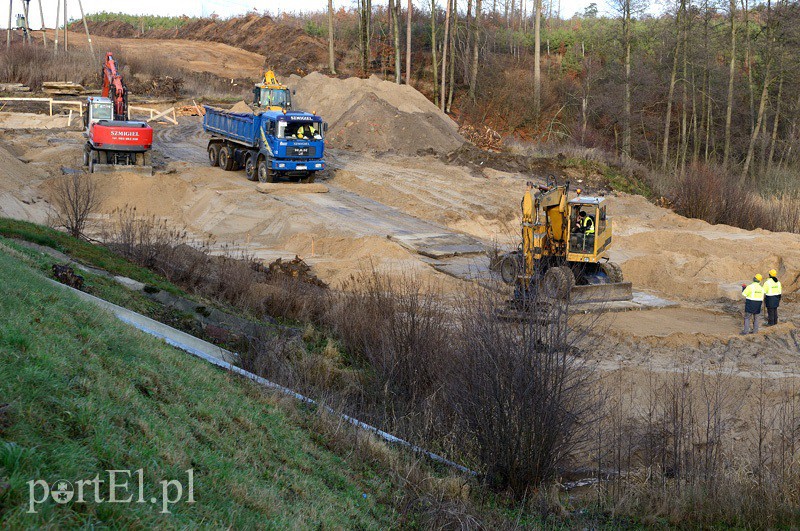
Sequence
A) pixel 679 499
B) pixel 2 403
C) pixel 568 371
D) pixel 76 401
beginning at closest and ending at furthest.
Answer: pixel 2 403 < pixel 76 401 < pixel 679 499 < pixel 568 371

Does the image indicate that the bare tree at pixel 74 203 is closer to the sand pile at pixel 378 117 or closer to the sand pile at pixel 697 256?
the sand pile at pixel 697 256

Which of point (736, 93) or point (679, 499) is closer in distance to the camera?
point (679, 499)

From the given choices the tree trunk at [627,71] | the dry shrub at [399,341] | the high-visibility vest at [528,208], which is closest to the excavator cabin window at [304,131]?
the high-visibility vest at [528,208]

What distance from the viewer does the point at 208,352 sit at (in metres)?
10.6

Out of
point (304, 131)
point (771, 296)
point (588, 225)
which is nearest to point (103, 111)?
point (304, 131)

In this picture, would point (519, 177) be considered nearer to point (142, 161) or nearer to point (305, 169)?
point (305, 169)

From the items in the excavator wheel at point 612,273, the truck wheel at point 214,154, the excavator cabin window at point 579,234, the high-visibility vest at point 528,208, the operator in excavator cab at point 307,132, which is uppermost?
the operator in excavator cab at point 307,132

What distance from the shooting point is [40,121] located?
41062 millimetres

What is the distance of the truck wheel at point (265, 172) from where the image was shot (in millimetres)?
28469

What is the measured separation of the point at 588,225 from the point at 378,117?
2364 centimetres

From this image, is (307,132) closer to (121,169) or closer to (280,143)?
(280,143)

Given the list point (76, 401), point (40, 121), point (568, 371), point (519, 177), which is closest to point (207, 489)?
point (76, 401)

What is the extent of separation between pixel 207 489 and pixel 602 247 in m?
14.3

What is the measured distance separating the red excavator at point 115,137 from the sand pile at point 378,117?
40.1ft
